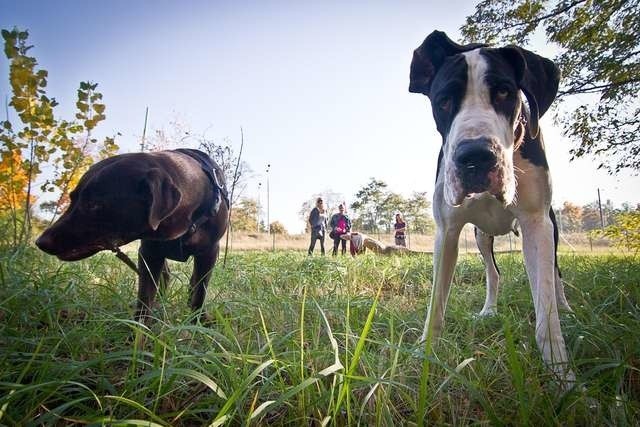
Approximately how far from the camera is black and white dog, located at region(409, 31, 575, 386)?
146 cm

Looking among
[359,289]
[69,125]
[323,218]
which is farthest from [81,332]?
[323,218]

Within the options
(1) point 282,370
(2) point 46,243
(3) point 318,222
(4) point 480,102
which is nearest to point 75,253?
(2) point 46,243

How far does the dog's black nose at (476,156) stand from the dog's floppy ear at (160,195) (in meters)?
1.53

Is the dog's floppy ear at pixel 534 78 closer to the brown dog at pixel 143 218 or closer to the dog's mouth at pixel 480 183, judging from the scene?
the dog's mouth at pixel 480 183

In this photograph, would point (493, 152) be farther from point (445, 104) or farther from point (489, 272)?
point (489, 272)

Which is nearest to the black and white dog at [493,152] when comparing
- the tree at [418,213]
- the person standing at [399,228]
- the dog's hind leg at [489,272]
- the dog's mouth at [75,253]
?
the dog's hind leg at [489,272]

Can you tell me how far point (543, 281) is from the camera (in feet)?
5.36

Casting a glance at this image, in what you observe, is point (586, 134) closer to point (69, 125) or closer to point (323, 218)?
point (69, 125)

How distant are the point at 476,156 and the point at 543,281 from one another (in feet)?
2.34

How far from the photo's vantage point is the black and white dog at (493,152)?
57.4 inches

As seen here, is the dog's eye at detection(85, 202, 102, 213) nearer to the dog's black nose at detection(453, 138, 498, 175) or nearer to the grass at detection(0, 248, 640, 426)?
the grass at detection(0, 248, 640, 426)

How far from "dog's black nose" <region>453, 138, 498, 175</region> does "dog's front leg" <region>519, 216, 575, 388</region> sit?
58cm

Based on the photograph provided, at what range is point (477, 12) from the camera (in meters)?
6.70

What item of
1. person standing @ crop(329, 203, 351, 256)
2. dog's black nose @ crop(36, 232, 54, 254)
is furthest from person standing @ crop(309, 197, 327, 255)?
dog's black nose @ crop(36, 232, 54, 254)
